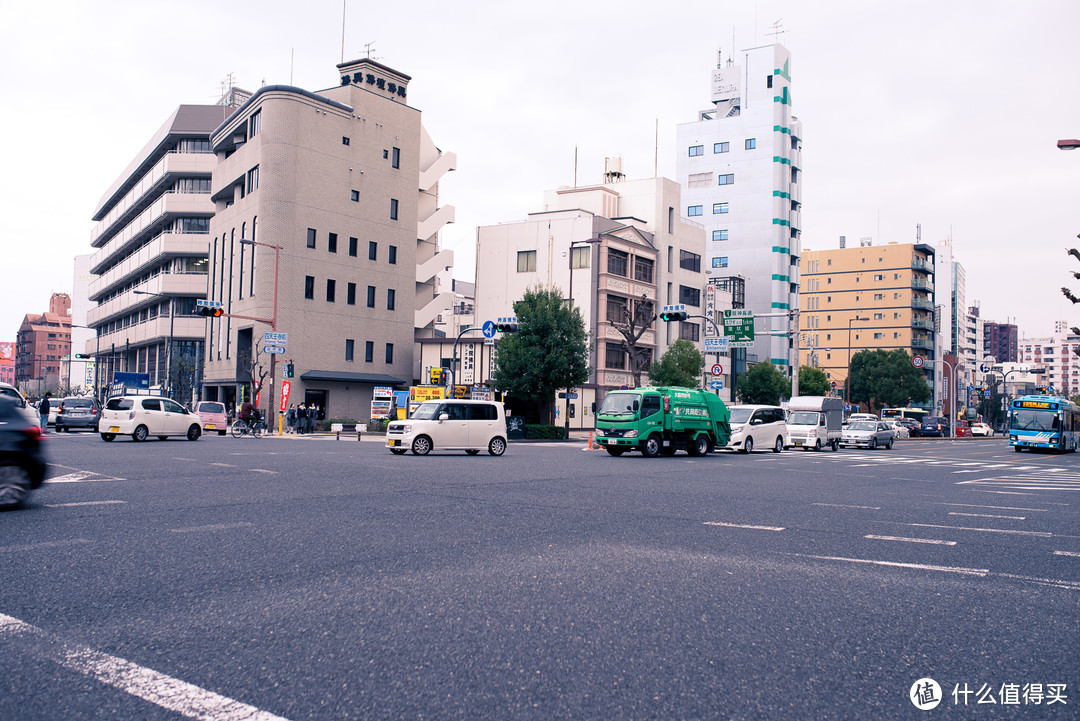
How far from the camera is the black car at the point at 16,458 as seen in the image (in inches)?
391

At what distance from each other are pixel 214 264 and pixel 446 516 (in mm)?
57988

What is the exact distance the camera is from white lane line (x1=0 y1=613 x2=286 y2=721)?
137 inches

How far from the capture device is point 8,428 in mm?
9945

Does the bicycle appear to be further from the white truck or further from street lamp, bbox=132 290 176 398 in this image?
street lamp, bbox=132 290 176 398

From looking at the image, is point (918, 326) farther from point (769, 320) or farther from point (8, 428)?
point (8, 428)

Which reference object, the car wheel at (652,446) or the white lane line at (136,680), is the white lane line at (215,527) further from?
the car wheel at (652,446)

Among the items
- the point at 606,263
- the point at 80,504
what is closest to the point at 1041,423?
the point at 606,263

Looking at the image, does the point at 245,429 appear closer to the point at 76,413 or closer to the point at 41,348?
the point at 76,413

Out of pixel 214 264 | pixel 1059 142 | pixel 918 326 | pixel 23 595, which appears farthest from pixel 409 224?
pixel 918 326

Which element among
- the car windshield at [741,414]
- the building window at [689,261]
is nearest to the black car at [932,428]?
the building window at [689,261]

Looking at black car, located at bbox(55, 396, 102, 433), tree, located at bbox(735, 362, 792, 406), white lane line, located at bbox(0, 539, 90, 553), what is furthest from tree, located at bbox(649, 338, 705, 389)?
white lane line, located at bbox(0, 539, 90, 553)

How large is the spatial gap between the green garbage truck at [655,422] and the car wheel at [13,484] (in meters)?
18.7

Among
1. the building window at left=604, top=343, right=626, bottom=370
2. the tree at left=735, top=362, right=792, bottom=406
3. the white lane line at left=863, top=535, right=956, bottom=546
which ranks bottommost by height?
the white lane line at left=863, top=535, right=956, bottom=546

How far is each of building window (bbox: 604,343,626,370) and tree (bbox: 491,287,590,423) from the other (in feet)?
55.7
